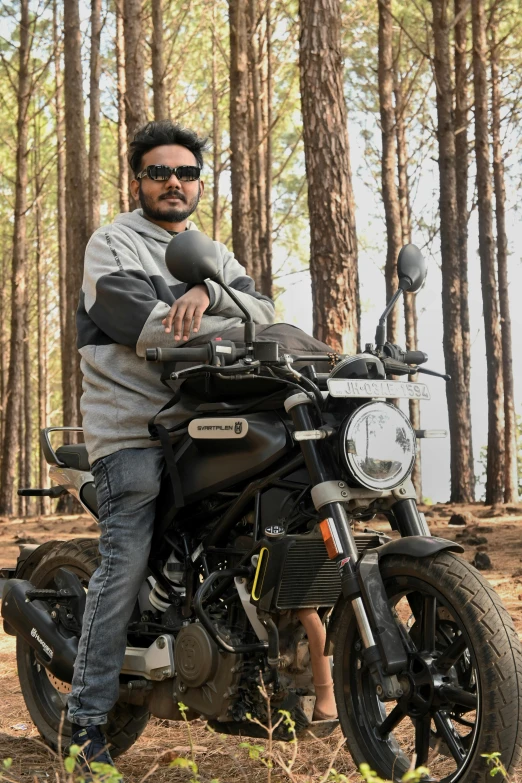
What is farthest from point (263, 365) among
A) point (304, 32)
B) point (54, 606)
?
point (304, 32)

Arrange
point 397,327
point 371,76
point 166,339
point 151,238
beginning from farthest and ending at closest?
point 371,76
point 397,327
point 151,238
point 166,339

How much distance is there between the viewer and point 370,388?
306 cm

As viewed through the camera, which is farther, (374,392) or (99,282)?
(99,282)

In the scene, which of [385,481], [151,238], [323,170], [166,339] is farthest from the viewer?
[323,170]

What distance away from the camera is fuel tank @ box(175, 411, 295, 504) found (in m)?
3.25

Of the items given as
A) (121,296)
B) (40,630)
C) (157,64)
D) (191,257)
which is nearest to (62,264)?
(157,64)

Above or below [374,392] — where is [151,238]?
above

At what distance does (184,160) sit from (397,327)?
15.7 metres

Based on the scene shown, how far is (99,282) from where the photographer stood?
12.0ft

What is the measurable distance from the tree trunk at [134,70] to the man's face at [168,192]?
8.89m

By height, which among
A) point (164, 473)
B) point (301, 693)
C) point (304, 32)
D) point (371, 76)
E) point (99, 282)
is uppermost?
point (371, 76)

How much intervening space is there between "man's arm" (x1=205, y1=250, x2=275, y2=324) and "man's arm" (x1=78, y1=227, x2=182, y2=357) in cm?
20

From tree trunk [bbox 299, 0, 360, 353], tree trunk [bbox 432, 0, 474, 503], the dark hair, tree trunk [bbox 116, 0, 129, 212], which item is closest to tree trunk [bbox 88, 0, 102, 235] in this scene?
tree trunk [bbox 116, 0, 129, 212]

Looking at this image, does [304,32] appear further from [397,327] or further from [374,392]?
[397,327]
